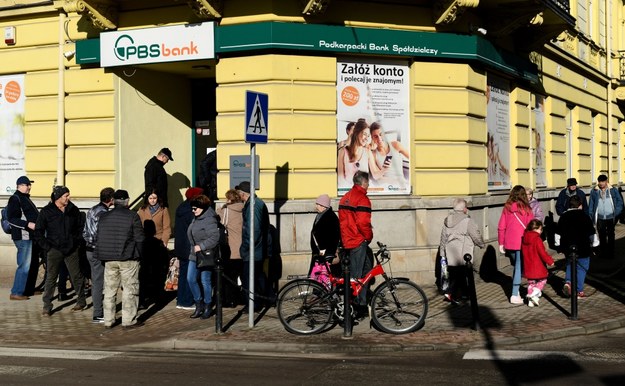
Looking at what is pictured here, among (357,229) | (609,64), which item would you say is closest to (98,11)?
(357,229)

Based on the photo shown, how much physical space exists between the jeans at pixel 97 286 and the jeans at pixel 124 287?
0.60 meters

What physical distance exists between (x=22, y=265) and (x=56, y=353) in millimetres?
4890

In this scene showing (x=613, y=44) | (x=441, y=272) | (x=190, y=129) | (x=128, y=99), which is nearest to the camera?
(x=441, y=272)

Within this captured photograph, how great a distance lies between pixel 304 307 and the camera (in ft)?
36.4

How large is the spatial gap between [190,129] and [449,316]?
7543mm

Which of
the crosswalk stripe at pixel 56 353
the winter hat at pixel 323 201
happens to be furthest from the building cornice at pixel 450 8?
the crosswalk stripe at pixel 56 353

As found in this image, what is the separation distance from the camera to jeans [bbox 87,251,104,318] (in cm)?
1255

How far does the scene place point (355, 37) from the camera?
49.1 feet

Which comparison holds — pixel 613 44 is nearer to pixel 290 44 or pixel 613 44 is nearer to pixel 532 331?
pixel 290 44

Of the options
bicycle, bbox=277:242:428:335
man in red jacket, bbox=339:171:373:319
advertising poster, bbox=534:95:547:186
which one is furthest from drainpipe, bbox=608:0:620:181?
bicycle, bbox=277:242:428:335

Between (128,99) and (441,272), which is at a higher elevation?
(128,99)

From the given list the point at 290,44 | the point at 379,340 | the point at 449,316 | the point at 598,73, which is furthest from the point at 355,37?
the point at 598,73

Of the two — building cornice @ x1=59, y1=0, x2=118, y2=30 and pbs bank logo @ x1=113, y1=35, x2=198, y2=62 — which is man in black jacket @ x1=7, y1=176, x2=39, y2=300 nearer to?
pbs bank logo @ x1=113, y1=35, x2=198, y2=62

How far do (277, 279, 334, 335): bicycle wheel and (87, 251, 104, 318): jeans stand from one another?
2.97 meters
